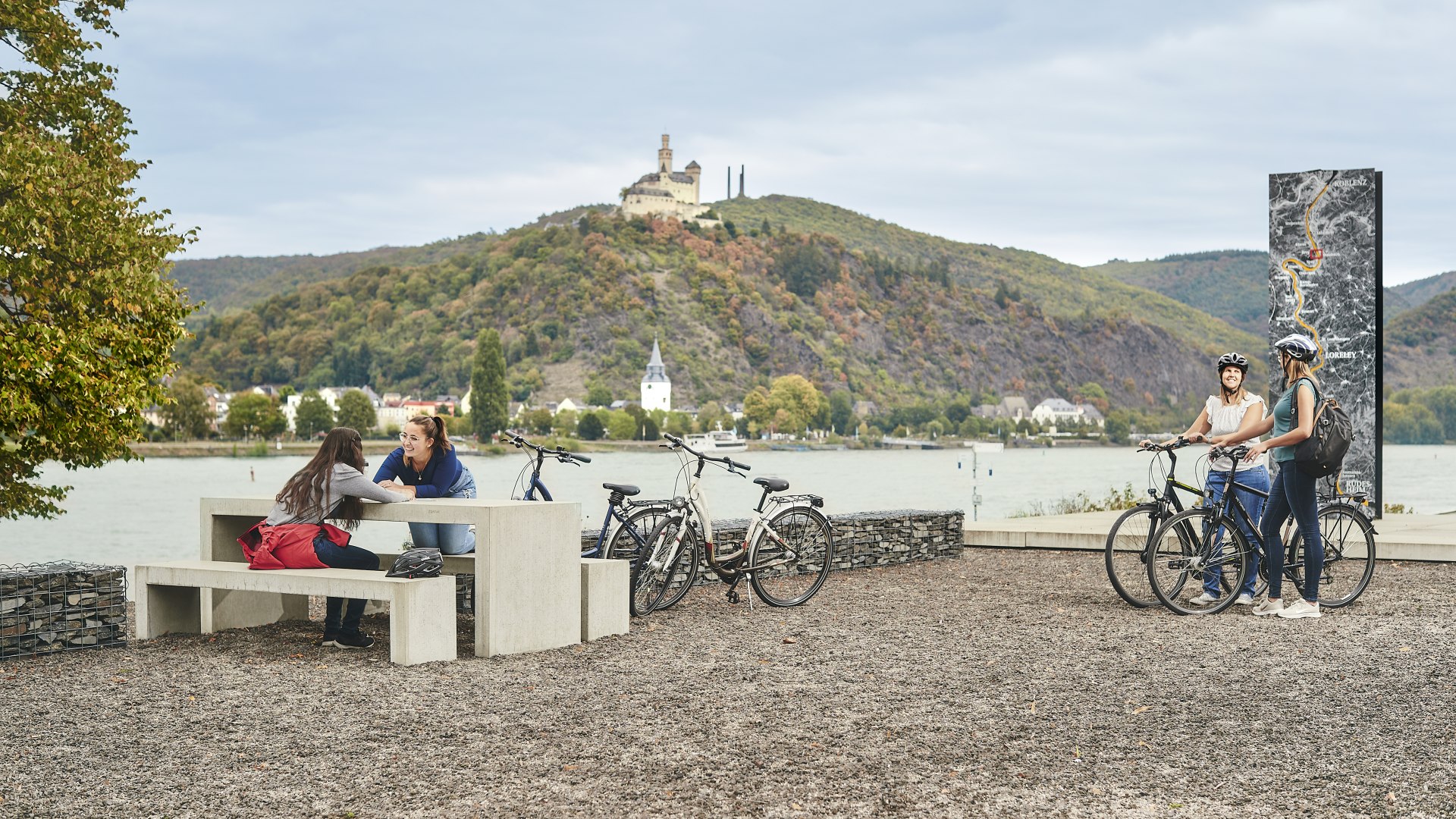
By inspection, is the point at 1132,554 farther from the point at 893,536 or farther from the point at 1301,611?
the point at 893,536

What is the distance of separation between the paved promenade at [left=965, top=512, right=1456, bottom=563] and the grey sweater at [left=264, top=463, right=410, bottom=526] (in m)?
7.10

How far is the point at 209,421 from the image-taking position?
66688 millimetres

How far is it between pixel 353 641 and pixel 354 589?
1.83 ft

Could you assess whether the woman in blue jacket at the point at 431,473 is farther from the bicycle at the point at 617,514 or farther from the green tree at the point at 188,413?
the green tree at the point at 188,413

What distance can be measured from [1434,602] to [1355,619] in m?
1.17

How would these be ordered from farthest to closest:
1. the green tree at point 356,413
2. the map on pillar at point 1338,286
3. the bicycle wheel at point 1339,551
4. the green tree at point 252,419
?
the green tree at point 356,413
the green tree at point 252,419
the map on pillar at point 1338,286
the bicycle wheel at point 1339,551

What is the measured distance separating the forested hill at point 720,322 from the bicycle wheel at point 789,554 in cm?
8476

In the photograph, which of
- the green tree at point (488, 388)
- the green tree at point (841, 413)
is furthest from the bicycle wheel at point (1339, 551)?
the green tree at point (841, 413)

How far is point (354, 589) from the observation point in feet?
20.0

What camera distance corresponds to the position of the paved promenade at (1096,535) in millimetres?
11094

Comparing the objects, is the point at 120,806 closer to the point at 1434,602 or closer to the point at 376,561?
the point at 376,561

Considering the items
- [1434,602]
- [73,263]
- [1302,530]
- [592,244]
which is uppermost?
[592,244]

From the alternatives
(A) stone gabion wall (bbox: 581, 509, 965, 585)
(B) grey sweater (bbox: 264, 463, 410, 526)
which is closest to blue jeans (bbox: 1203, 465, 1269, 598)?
(A) stone gabion wall (bbox: 581, 509, 965, 585)

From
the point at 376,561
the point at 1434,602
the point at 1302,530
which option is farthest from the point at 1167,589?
the point at 376,561
